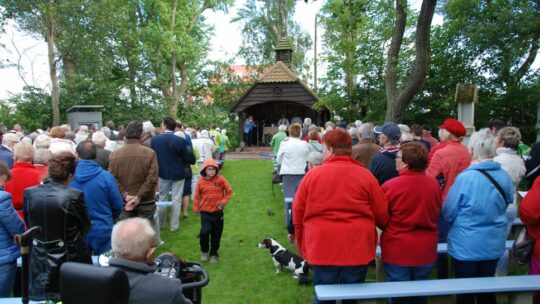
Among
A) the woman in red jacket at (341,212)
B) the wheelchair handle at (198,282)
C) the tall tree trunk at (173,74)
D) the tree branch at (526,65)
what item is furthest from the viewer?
the tall tree trunk at (173,74)

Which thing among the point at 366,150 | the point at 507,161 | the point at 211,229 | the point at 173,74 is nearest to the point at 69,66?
the point at 173,74

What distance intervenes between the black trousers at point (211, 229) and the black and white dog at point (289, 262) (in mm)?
690

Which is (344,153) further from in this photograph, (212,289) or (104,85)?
(104,85)

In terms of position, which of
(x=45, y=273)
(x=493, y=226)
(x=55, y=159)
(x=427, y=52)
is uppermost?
(x=427, y=52)

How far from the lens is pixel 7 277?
4.14 metres

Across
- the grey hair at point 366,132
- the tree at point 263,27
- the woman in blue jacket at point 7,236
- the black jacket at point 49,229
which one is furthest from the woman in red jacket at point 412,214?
the tree at point 263,27

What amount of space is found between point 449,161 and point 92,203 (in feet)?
13.3

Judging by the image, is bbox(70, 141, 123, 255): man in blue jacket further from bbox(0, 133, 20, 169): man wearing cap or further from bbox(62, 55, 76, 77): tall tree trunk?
bbox(62, 55, 76, 77): tall tree trunk

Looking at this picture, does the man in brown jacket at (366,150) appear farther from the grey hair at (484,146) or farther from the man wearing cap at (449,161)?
the grey hair at (484,146)

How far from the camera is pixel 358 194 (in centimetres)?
344

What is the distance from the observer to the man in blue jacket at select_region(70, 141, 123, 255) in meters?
4.76

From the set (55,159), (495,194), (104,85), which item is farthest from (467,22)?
(104,85)

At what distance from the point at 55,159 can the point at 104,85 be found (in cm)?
2326

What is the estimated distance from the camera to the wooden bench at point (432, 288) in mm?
3533
